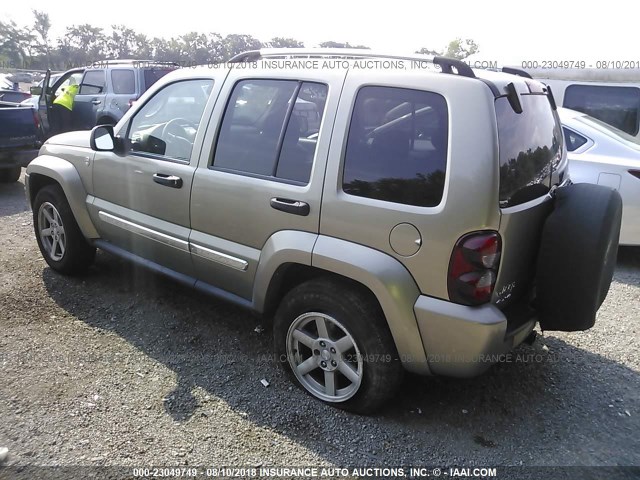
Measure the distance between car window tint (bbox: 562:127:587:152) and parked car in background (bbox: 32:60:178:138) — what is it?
8.07m

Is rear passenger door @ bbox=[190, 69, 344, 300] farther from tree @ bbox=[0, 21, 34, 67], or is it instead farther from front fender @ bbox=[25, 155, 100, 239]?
tree @ bbox=[0, 21, 34, 67]

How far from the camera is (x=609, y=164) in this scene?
197 inches

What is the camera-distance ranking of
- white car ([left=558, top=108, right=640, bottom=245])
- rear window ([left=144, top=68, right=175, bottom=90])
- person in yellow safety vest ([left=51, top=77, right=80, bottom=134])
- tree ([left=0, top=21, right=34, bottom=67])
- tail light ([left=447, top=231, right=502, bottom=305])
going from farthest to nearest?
1. tree ([left=0, top=21, right=34, bottom=67])
2. person in yellow safety vest ([left=51, top=77, right=80, bottom=134])
3. rear window ([left=144, top=68, right=175, bottom=90])
4. white car ([left=558, top=108, right=640, bottom=245])
5. tail light ([left=447, top=231, right=502, bottom=305])

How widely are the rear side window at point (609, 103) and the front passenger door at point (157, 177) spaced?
595 cm

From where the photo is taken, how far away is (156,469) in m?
2.48

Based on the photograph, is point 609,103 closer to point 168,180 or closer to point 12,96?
point 168,180

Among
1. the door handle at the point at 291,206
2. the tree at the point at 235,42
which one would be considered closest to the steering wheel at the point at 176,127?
the door handle at the point at 291,206

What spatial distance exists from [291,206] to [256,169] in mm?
407

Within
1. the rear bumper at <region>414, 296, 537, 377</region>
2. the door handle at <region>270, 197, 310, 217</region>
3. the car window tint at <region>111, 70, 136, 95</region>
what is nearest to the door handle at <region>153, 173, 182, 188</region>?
the door handle at <region>270, 197, 310, 217</region>

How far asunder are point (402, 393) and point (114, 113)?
9.54 metres

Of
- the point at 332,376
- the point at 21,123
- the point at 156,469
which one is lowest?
the point at 156,469

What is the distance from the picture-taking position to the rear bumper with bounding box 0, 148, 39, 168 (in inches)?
296

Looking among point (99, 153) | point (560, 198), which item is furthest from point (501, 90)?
point (99, 153)

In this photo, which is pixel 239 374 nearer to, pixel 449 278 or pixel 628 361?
pixel 449 278
